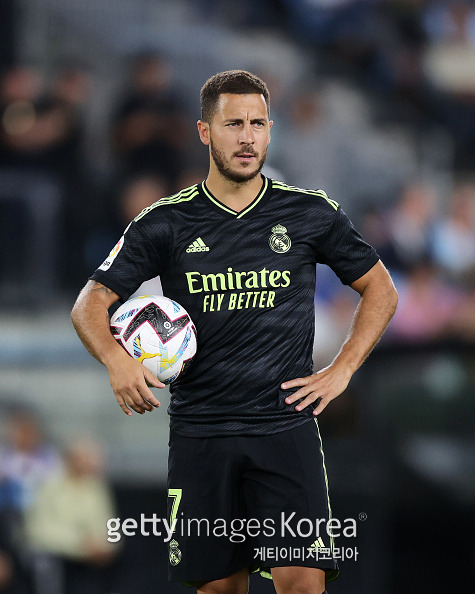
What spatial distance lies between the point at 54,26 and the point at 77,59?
39 cm

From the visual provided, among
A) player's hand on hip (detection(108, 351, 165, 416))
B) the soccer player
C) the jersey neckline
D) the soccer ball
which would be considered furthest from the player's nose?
player's hand on hip (detection(108, 351, 165, 416))

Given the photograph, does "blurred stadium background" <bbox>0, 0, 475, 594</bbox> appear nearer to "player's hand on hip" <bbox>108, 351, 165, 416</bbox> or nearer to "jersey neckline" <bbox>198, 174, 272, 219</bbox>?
"jersey neckline" <bbox>198, 174, 272, 219</bbox>

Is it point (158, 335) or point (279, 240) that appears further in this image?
point (279, 240)

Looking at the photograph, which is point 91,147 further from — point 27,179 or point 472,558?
point 472,558

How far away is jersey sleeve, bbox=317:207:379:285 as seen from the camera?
3.54 metres

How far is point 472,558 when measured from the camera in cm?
702

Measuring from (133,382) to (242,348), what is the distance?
1.51 feet

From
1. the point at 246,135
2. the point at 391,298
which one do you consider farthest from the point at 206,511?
the point at 246,135

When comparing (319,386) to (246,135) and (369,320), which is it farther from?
(246,135)

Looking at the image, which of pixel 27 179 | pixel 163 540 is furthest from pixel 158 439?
pixel 27 179

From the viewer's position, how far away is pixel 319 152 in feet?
26.6

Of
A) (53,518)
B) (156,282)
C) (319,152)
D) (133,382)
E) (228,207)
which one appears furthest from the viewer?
(319,152)

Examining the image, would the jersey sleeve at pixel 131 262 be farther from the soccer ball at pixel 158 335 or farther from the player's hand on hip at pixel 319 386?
the player's hand on hip at pixel 319 386

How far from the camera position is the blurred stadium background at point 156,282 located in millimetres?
6789
